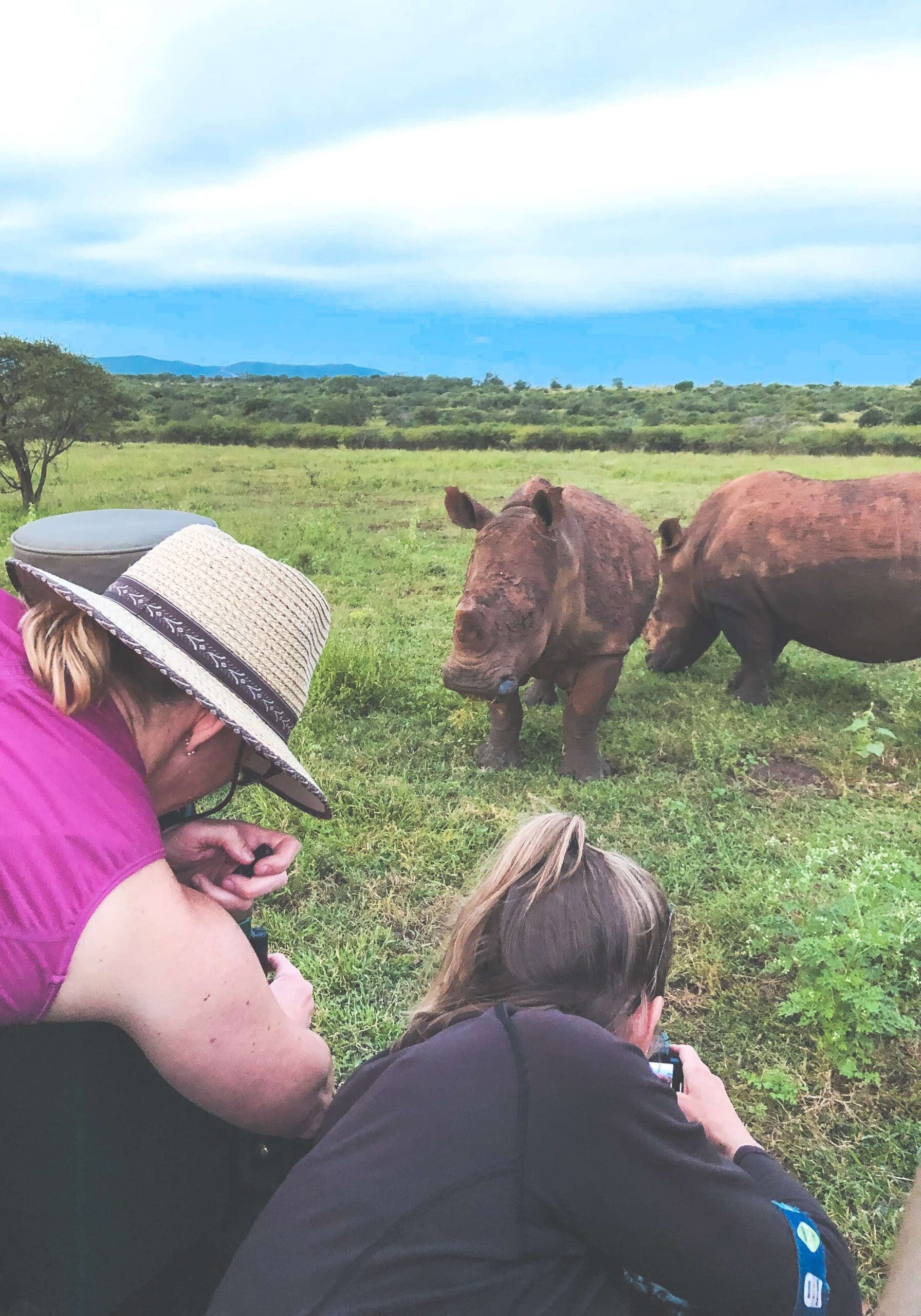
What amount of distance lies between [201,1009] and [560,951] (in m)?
0.58

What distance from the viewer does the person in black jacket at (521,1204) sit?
122 centimetres

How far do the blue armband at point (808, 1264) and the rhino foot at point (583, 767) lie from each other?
3.58 meters

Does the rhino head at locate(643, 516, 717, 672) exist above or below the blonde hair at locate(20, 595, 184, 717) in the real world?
below

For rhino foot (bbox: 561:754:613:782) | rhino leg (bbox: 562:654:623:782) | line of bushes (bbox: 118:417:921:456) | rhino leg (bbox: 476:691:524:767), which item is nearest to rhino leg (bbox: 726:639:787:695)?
rhino leg (bbox: 562:654:623:782)

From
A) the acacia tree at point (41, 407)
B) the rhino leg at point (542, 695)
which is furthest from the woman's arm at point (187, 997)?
the acacia tree at point (41, 407)

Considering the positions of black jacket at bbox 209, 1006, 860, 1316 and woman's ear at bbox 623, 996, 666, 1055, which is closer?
black jacket at bbox 209, 1006, 860, 1316

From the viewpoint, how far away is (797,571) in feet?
19.4

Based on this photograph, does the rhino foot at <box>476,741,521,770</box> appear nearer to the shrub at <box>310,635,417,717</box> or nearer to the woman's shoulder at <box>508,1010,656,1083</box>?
the shrub at <box>310,635,417,717</box>

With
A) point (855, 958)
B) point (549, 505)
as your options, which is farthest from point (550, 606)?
point (855, 958)

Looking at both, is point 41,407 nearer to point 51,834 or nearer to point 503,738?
point 503,738

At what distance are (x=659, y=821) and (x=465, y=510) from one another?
1869 millimetres

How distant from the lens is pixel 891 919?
10.0ft

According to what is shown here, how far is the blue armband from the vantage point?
1.41 m

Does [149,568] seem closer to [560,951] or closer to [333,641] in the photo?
[560,951]
